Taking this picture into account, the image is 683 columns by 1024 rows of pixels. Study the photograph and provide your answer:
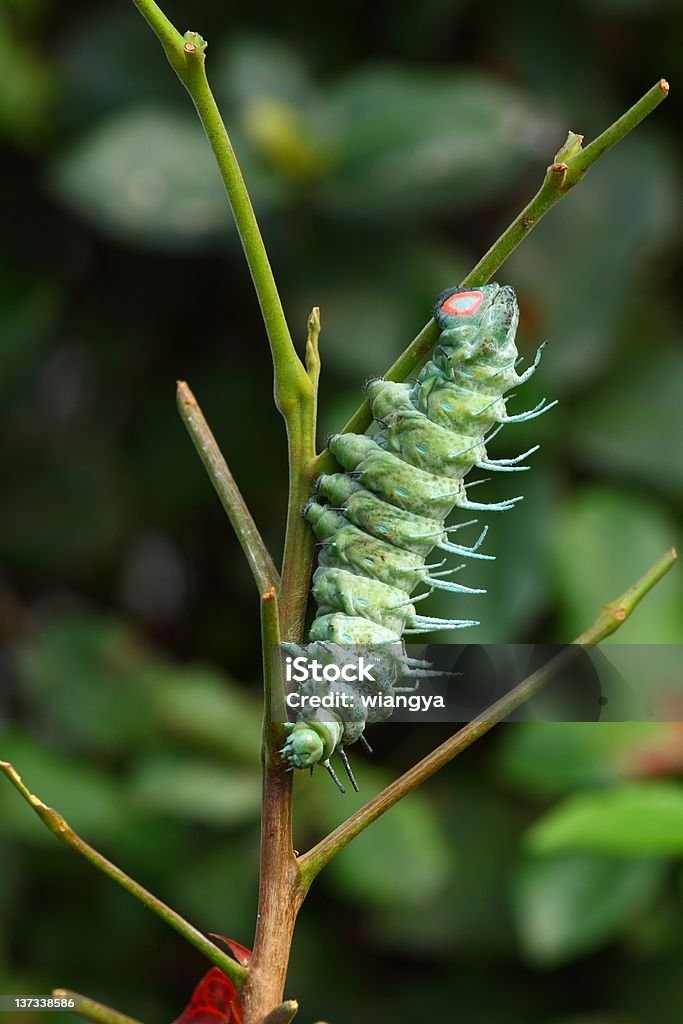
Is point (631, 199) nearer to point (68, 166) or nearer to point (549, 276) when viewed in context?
point (549, 276)

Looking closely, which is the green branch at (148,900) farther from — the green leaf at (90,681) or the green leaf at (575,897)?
the green leaf at (90,681)

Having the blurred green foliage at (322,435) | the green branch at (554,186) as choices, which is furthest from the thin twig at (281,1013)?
the blurred green foliage at (322,435)

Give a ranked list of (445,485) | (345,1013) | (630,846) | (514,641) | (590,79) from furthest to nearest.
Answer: (590,79) < (345,1013) < (514,641) < (630,846) < (445,485)

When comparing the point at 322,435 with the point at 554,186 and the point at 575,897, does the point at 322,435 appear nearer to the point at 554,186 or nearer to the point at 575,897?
the point at 575,897

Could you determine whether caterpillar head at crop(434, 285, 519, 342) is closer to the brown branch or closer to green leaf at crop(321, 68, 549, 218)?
the brown branch

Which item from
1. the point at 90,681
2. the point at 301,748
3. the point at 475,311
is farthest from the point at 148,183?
the point at 301,748

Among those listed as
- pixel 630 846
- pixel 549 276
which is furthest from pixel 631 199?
pixel 630 846

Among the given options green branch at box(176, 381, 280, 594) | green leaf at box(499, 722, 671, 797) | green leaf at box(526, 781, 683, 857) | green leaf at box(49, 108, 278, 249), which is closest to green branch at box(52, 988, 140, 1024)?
green branch at box(176, 381, 280, 594)
